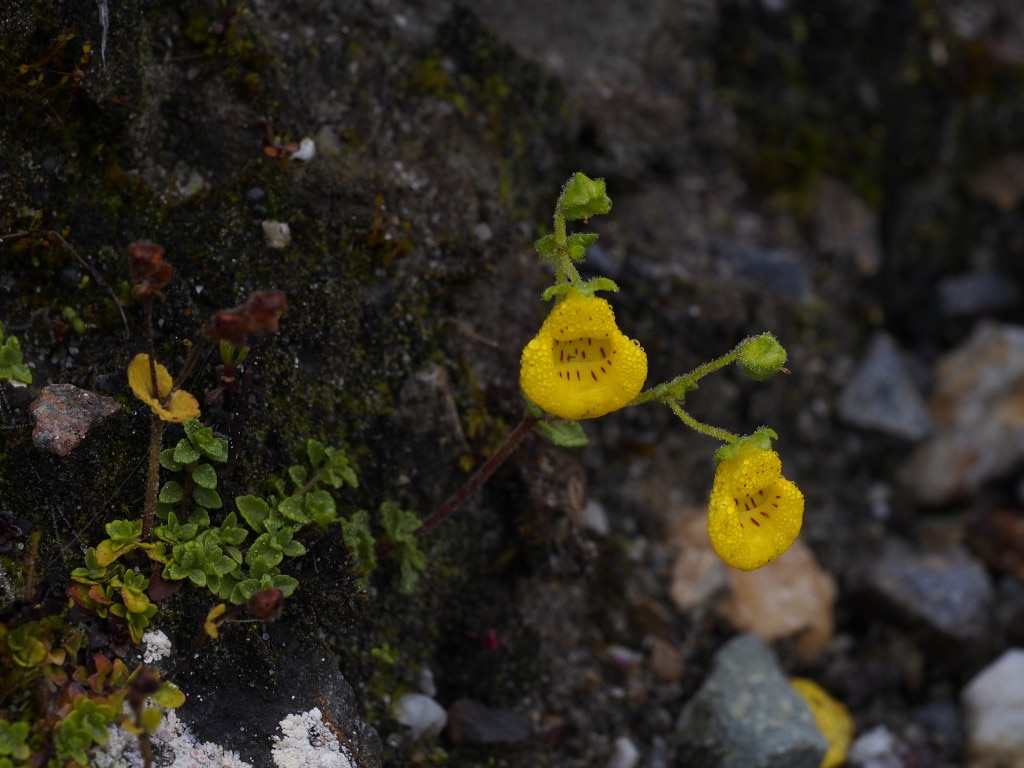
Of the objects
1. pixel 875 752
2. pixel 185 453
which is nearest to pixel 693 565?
pixel 875 752

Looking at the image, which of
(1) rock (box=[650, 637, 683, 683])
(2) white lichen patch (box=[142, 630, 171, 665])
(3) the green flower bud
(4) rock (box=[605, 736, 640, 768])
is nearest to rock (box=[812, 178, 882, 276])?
(1) rock (box=[650, 637, 683, 683])

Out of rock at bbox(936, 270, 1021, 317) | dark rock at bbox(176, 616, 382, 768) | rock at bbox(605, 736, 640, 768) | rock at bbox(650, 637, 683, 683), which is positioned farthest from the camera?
rock at bbox(936, 270, 1021, 317)

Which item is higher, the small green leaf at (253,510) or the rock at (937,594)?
the small green leaf at (253,510)

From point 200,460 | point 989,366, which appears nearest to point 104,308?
point 200,460

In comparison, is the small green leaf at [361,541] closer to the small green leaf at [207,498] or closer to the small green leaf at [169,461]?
the small green leaf at [207,498]

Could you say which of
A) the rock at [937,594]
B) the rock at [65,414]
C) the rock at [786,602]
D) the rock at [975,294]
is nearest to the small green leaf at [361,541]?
the rock at [65,414]

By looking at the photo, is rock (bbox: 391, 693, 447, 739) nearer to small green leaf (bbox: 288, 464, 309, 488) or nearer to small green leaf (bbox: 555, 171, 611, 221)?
small green leaf (bbox: 288, 464, 309, 488)
